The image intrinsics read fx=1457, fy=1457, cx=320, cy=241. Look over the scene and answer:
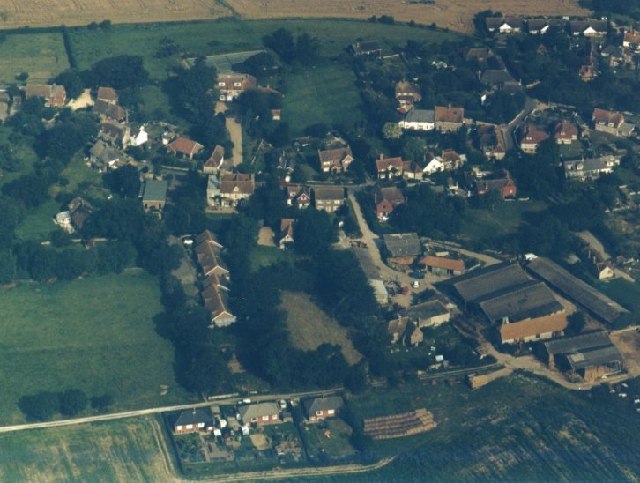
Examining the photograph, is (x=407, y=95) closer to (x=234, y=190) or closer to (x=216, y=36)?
(x=234, y=190)

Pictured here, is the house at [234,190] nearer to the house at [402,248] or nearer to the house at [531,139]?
the house at [402,248]

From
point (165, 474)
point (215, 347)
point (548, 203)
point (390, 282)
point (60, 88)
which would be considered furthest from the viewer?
point (60, 88)

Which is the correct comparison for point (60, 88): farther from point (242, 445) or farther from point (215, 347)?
point (242, 445)

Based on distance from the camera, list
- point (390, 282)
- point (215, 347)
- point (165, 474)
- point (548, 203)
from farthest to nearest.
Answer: point (548, 203), point (390, 282), point (215, 347), point (165, 474)

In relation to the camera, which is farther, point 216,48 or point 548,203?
point 216,48

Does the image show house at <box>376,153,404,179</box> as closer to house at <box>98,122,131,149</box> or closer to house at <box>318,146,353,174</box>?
house at <box>318,146,353,174</box>

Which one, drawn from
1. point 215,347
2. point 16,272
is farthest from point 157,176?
point 215,347

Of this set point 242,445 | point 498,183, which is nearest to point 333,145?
point 498,183

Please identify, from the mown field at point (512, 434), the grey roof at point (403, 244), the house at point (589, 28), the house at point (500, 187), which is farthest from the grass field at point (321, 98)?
the mown field at point (512, 434)

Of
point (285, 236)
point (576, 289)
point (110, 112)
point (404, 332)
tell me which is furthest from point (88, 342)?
point (576, 289)
